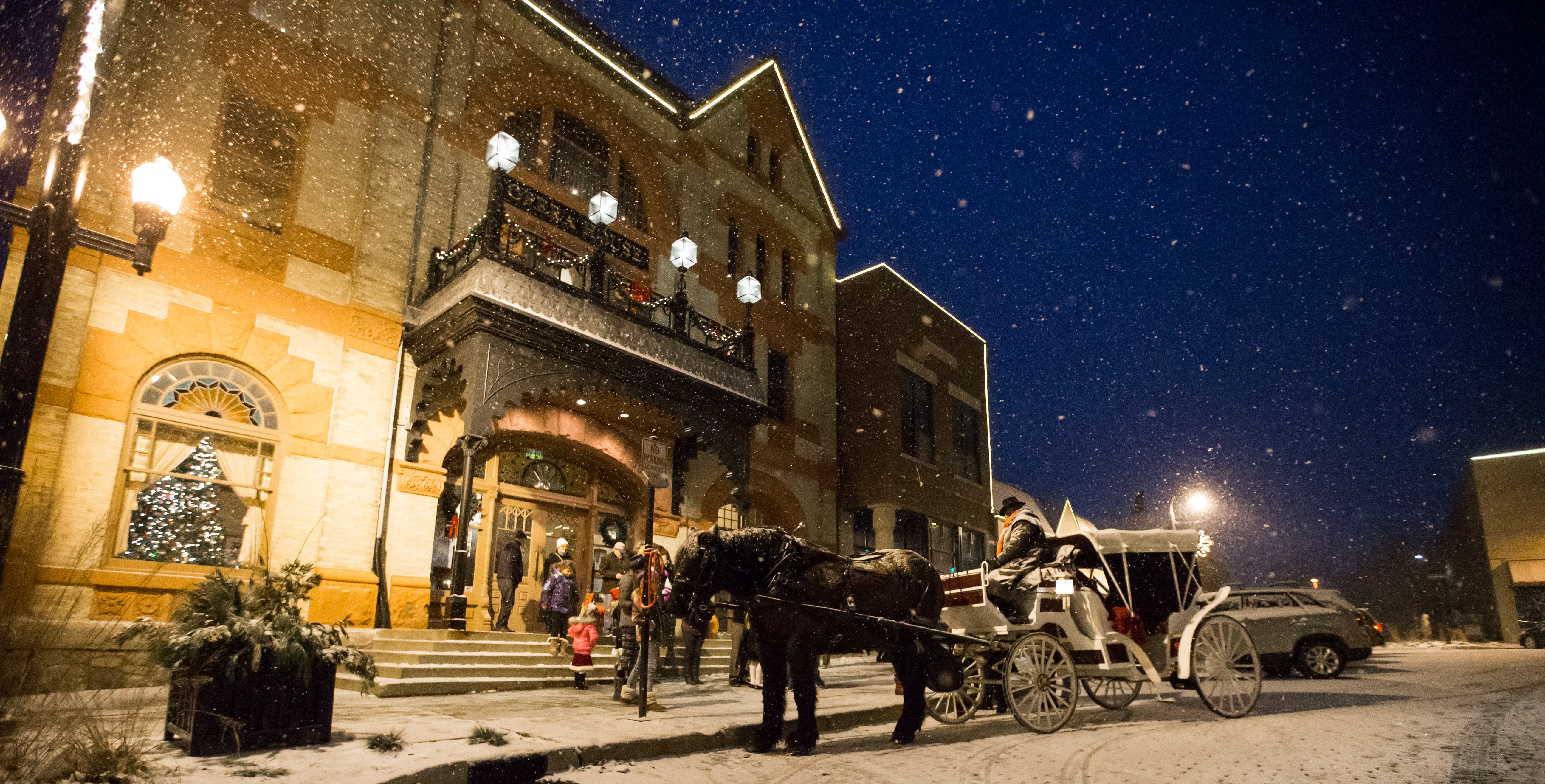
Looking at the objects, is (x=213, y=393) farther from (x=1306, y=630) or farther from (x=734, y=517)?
(x=1306, y=630)

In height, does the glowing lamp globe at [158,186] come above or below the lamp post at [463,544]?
above

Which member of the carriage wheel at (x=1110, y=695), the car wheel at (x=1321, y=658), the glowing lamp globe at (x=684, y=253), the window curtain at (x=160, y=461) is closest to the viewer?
the carriage wheel at (x=1110, y=695)

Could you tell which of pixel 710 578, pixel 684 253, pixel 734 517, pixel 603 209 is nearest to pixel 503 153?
pixel 603 209

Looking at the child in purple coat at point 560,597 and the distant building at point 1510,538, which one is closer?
the child in purple coat at point 560,597

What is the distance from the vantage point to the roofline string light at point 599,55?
1590cm

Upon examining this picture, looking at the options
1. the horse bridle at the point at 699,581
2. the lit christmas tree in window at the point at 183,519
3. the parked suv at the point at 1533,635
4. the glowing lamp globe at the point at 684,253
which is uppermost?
the glowing lamp globe at the point at 684,253

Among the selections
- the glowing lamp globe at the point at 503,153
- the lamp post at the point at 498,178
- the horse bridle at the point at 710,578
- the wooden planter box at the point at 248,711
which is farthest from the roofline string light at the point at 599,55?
the wooden planter box at the point at 248,711

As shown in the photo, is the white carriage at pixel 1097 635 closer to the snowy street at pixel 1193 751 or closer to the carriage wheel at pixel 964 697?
the carriage wheel at pixel 964 697

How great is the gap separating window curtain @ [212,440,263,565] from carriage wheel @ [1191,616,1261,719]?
11110 mm

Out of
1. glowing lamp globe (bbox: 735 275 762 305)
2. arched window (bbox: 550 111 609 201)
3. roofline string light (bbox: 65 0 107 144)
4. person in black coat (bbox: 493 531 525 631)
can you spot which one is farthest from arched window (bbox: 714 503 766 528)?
roofline string light (bbox: 65 0 107 144)

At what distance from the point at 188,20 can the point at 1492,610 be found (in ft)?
152

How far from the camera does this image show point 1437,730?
6.66 m

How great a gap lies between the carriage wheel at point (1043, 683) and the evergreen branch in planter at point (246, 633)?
5279 mm

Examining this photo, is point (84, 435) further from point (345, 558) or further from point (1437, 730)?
point (1437, 730)
